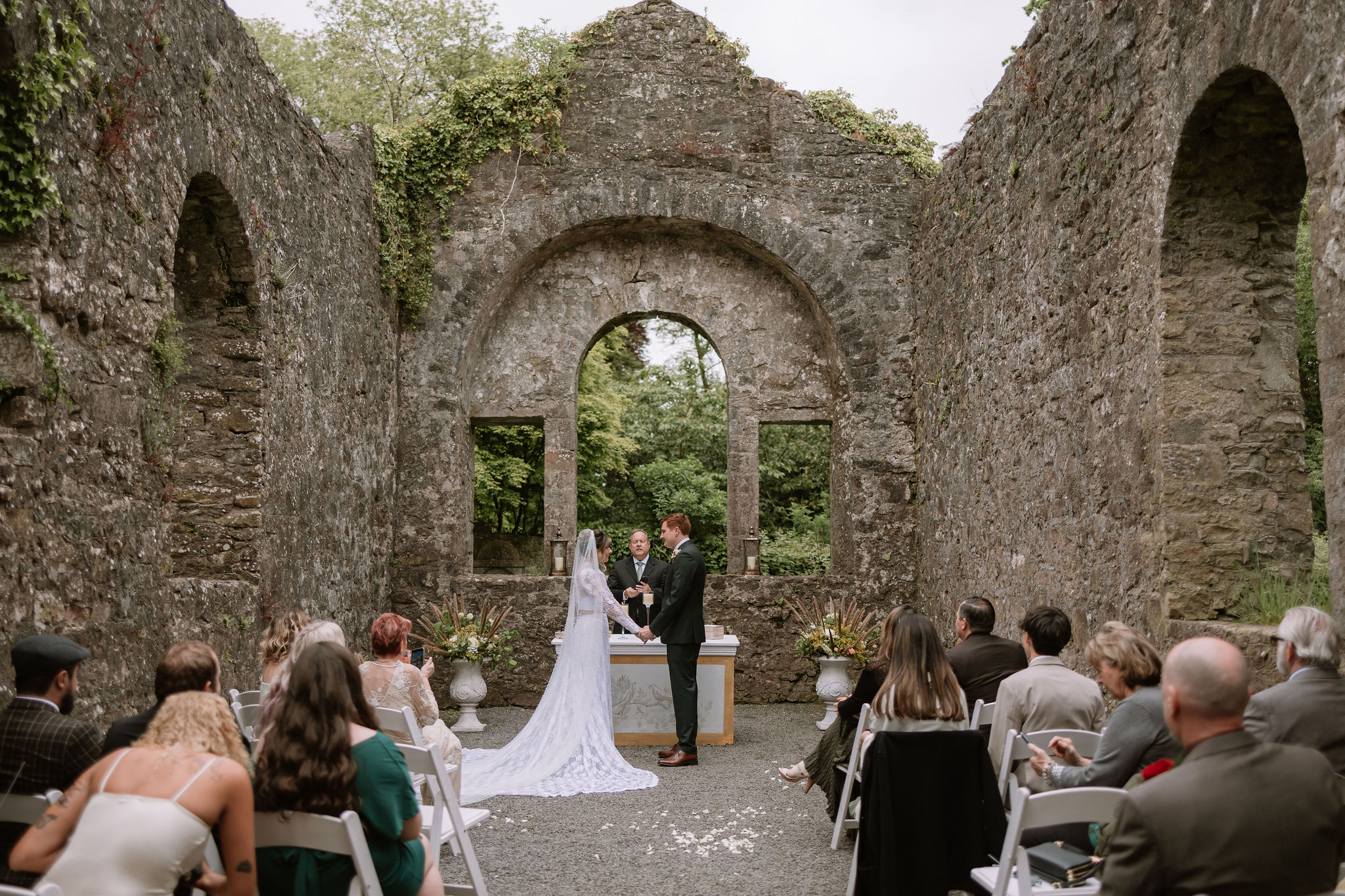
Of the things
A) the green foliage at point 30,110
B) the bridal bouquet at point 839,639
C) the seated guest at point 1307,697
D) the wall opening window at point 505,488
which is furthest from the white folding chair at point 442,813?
the wall opening window at point 505,488

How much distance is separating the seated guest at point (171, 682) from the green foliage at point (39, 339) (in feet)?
6.03

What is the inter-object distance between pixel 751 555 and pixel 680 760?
11.9 ft

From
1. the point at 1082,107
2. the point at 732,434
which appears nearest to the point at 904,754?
the point at 1082,107

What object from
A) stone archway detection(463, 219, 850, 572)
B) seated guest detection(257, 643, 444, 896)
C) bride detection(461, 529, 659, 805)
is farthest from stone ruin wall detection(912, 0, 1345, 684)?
stone archway detection(463, 219, 850, 572)

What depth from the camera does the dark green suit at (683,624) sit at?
7172mm

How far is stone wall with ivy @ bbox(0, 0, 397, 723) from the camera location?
4176 millimetres

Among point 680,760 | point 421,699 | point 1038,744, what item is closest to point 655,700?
point 680,760

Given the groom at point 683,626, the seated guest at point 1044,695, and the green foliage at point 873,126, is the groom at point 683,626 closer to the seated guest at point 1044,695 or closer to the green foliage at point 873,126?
the seated guest at point 1044,695

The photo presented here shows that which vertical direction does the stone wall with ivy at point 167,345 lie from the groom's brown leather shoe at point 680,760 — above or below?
above

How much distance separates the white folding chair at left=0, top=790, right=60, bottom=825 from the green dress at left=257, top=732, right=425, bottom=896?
1.81ft

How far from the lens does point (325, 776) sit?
106 inches

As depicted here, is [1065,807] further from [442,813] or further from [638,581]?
[638,581]

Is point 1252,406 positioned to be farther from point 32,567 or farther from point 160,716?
point 32,567

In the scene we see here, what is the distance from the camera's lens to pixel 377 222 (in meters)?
9.37
